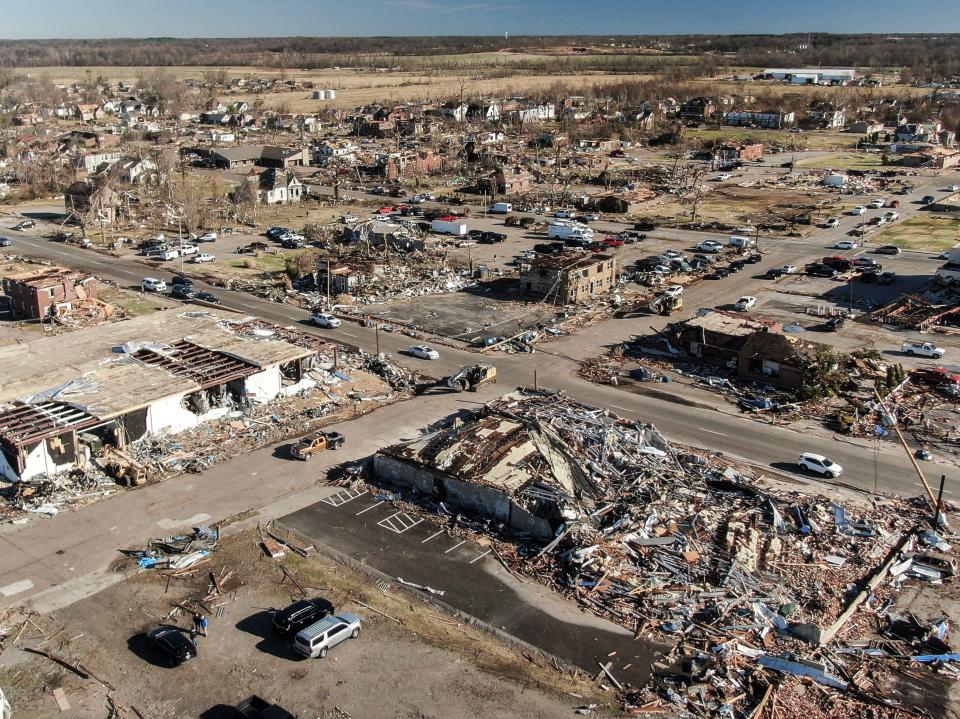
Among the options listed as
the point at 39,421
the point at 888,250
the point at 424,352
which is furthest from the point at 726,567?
the point at 888,250

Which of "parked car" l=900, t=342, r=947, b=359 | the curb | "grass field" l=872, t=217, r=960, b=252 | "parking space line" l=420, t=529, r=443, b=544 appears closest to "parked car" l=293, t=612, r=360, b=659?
the curb

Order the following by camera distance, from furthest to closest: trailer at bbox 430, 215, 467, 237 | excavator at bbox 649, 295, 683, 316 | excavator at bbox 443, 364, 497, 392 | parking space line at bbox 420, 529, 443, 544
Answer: trailer at bbox 430, 215, 467, 237
excavator at bbox 649, 295, 683, 316
excavator at bbox 443, 364, 497, 392
parking space line at bbox 420, 529, 443, 544

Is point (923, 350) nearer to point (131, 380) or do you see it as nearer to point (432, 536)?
point (432, 536)

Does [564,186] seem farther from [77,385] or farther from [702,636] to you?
[702,636]

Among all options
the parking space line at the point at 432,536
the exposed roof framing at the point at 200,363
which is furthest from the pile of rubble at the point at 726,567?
the exposed roof framing at the point at 200,363

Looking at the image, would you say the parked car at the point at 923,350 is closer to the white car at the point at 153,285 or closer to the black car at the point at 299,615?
the black car at the point at 299,615

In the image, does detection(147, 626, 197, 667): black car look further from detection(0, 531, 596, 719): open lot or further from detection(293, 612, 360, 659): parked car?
detection(293, 612, 360, 659): parked car
